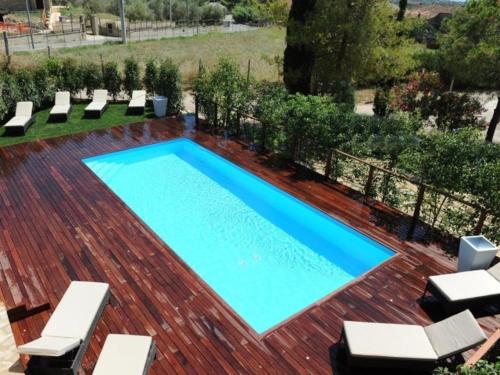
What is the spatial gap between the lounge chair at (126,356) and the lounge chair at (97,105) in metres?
11.0

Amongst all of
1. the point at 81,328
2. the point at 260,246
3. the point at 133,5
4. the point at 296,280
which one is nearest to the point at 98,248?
the point at 81,328

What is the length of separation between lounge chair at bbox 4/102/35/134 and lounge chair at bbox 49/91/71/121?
2.24 ft

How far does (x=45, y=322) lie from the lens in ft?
18.7

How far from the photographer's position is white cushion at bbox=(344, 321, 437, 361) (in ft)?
16.0

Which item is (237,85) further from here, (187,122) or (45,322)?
(45,322)

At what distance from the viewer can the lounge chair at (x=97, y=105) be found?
1426 centimetres

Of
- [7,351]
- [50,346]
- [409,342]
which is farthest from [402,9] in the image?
[7,351]

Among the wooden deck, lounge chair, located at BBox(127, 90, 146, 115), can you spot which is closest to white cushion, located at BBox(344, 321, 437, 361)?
the wooden deck

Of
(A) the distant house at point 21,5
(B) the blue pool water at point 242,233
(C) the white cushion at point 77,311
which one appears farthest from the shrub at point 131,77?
(A) the distant house at point 21,5

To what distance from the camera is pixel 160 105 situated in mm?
14695

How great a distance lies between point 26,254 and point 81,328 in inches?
110

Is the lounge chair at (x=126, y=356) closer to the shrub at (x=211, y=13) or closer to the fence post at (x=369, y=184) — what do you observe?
the fence post at (x=369, y=184)

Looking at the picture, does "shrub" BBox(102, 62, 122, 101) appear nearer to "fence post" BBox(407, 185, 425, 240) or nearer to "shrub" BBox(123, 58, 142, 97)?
"shrub" BBox(123, 58, 142, 97)

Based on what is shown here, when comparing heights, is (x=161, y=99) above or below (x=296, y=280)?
above
